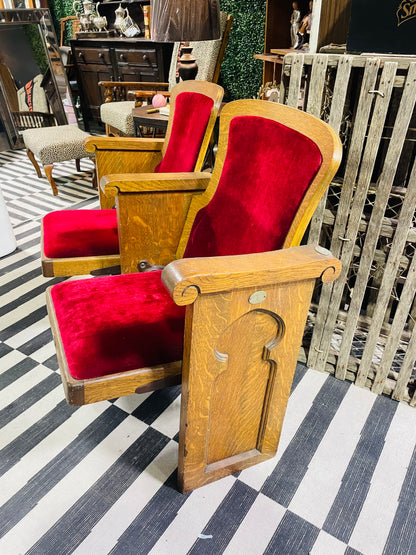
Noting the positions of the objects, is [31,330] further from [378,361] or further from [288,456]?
[378,361]

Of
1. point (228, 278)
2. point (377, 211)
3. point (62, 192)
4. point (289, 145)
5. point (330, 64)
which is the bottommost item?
point (62, 192)

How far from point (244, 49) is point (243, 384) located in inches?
154

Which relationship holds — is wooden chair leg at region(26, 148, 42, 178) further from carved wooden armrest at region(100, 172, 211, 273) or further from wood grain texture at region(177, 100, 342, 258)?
wood grain texture at region(177, 100, 342, 258)

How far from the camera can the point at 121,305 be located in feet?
3.90

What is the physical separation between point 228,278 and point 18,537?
988mm

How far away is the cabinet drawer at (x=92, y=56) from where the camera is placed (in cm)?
466

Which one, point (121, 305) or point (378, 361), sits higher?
point (121, 305)

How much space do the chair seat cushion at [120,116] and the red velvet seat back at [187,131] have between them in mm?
1754

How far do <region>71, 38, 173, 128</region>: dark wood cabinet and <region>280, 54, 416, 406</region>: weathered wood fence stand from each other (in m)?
3.43

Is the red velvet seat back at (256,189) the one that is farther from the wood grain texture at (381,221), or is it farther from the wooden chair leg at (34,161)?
the wooden chair leg at (34,161)

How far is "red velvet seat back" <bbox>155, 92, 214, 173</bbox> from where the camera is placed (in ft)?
5.66

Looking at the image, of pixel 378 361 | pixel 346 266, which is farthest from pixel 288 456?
pixel 346 266

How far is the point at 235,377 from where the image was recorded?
3.56 ft

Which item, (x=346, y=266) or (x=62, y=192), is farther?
(x=62, y=192)
